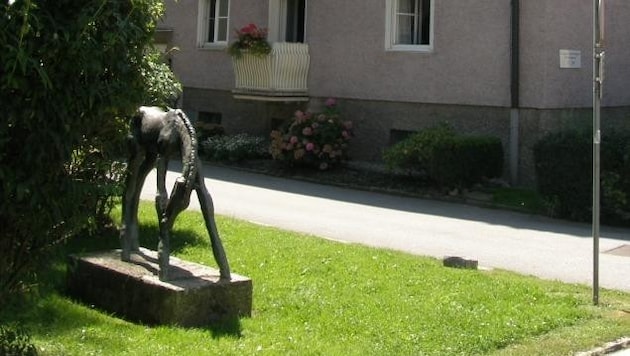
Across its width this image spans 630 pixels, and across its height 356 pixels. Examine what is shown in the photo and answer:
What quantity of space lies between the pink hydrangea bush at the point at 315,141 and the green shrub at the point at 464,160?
2733 mm

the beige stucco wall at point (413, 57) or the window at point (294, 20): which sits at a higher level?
the window at point (294, 20)

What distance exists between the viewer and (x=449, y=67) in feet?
51.9

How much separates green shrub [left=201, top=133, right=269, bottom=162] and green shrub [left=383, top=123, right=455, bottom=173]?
440 centimetres

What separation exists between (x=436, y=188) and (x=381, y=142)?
2435 millimetres

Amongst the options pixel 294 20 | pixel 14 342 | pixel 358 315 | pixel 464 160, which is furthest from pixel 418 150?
pixel 14 342

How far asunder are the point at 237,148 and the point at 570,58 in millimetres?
7563

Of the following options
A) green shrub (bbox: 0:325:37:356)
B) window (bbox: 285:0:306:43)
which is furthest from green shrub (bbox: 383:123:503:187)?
green shrub (bbox: 0:325:37:356)

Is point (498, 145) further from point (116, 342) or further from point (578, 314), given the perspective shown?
point (116, 342)

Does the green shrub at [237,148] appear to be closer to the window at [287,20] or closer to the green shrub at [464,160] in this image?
the window at [287,20]

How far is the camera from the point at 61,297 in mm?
6840

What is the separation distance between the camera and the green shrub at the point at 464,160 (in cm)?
1428

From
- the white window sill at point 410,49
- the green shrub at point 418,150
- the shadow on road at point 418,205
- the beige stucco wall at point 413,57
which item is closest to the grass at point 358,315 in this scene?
the shadow on road at point 418,205

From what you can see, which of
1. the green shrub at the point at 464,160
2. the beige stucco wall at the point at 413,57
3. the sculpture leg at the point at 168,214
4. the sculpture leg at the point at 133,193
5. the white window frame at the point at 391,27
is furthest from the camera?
the white window frame at the point at 391,27

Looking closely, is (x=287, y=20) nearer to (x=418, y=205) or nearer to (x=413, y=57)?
(x=413, y=57)
